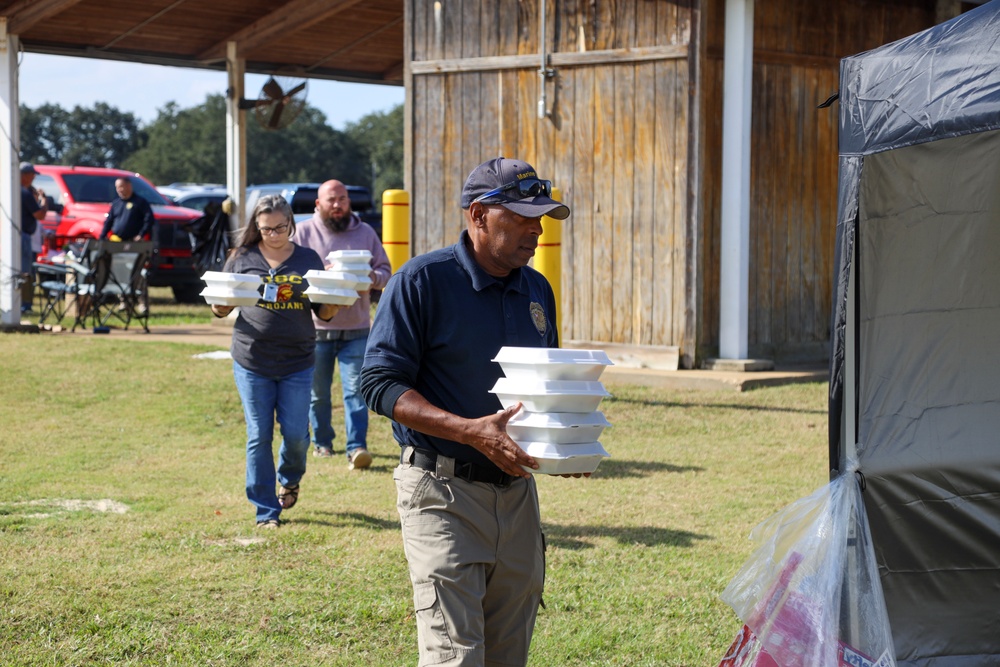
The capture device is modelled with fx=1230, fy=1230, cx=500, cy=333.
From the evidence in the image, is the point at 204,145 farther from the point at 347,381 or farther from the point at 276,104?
the point at 347,381

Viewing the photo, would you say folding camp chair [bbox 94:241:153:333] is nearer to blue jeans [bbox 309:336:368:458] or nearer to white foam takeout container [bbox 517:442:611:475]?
blue jeans [bbox 309:336:368:458]

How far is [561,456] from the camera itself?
10.5 ft

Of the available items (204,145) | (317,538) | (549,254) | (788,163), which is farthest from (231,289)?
(204,145)

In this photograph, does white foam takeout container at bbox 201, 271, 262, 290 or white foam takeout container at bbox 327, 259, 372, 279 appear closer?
white foam takeout container at bbox 201, 271, 262, 290

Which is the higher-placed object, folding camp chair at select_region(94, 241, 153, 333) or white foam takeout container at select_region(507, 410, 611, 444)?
folding camp chair at select_region(94, 241, 153, 333)

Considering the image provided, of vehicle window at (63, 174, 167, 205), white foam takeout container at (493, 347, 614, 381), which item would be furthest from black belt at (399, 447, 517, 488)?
vehicle window at (63, 174, 167, 205)

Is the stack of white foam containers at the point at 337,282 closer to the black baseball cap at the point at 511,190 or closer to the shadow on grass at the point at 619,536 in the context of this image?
the shadow on grass at the point at 619,536

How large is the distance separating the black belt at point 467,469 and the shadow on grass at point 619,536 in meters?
3.07

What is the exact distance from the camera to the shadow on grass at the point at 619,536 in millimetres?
6590

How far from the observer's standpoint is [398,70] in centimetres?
1947

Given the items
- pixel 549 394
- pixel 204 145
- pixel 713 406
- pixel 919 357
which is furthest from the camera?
pixel 204 145

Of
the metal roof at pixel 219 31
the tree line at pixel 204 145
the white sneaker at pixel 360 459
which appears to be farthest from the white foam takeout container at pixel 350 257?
the tree line at pixel 204 145

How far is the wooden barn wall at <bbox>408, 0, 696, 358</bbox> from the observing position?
11.9 meters

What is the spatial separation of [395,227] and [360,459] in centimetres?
281
